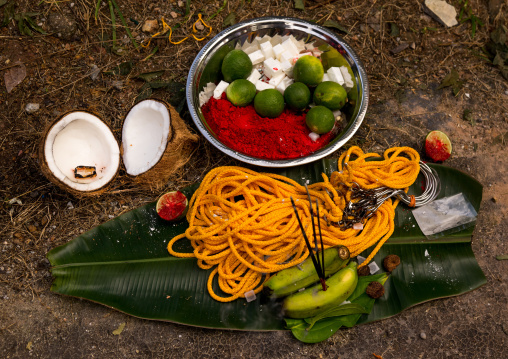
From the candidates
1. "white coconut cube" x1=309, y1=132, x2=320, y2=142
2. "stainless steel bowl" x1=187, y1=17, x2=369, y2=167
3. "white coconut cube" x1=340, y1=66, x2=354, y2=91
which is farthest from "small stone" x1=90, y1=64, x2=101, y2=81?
"white coconut cube" x1=340, y1=66, x2=354, y2=91

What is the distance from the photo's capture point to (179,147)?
2.37m

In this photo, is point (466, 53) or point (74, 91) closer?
point (74, 91)

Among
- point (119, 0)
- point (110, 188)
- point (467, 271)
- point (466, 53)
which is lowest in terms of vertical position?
point (110, 188)

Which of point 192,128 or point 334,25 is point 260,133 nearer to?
point 192,128

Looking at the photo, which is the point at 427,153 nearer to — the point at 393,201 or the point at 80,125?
the point at 393,201

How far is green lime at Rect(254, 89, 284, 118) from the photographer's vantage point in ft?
7.86

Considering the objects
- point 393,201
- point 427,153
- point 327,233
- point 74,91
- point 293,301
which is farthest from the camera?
point 74,91

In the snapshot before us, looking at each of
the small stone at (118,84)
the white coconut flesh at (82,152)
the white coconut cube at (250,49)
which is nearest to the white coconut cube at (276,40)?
the white coconut cube at (250,49)

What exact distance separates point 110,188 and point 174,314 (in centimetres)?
95

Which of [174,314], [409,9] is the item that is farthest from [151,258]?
[409,9]

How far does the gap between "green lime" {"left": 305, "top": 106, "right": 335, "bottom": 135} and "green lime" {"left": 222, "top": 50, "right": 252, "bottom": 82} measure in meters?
0.52

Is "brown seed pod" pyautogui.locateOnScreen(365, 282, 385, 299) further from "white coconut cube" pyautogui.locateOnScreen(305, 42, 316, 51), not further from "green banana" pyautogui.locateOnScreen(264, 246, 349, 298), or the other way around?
"white coconut cube" pyautogui.locateOnScreen(305, 42, 316, 51)

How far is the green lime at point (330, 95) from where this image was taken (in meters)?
2.38

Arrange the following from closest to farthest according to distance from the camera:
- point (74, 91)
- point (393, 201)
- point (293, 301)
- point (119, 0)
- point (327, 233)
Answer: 1. point (293, 301)
2. point (327, 233)
3. point (393, 201)
4. point (74, 91)
5. point (119, 0)
